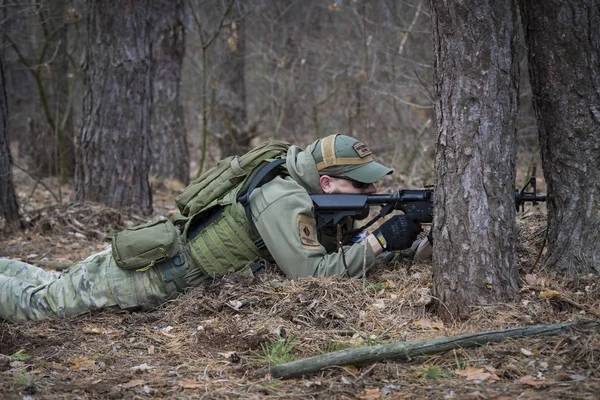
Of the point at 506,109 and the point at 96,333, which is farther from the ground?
the point at 506,109

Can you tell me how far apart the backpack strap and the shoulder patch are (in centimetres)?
36

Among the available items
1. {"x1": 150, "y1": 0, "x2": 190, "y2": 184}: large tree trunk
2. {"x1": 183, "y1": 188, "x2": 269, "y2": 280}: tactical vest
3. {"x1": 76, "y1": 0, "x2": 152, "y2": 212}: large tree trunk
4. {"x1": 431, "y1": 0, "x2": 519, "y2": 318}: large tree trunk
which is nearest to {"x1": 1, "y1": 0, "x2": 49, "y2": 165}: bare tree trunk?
{"x1": 150, "y1": 0, "x2": 190, "y2": 184}: large tree trunk

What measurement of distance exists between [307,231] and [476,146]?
1305mm

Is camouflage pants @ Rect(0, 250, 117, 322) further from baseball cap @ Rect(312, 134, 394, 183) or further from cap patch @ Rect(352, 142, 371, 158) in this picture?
cap patch @ Rect(352, 142, 371, 158)

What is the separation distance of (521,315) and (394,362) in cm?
79

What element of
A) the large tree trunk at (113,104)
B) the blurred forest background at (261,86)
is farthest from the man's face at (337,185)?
the blurred forest background at (261,86)

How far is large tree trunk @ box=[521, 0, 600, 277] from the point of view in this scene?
374cm

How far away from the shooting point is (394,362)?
3.25 metres

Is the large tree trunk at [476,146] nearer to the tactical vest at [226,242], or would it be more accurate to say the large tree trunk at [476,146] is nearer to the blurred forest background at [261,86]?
the tactical vest at [226,242]

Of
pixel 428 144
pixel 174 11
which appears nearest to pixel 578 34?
pixel 428 144

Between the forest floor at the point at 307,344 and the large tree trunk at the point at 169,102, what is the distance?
6.90 meters

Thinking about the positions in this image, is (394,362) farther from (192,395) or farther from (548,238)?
(548,238)

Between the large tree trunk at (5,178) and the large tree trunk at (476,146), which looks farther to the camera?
the large tree trunk at (5,178)

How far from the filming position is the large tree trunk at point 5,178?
672 centimetres
